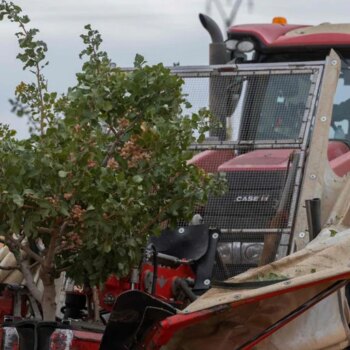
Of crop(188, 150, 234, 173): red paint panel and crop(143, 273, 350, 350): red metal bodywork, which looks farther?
crop(188, 150, 234, 173): red paint panel

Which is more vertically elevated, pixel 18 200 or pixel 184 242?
pixel 18 200

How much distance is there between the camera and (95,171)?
7.13 m

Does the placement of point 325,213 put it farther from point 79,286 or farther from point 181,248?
point 79,286

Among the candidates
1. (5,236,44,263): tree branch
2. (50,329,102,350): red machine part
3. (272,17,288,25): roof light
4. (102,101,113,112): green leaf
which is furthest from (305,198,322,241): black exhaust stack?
(272,17,288,25): roof light

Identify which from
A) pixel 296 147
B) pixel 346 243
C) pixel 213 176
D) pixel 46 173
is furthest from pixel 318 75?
pixel 46 173

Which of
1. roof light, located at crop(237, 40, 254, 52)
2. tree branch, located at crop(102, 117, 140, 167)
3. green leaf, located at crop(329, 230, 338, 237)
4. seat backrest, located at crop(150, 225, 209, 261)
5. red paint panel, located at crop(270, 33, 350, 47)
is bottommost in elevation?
seat backrest, located at crop(150, 225, 209, 261)

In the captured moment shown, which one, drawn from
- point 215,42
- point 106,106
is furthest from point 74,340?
point 215,42

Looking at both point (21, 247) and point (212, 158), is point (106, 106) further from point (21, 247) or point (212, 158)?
point (212, 158)

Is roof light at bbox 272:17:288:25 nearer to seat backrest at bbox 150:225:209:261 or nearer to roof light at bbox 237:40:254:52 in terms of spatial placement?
roof light at bbox 237:40:254:52

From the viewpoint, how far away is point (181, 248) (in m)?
8.16

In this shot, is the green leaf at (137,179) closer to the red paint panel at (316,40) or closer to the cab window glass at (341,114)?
the cab window glass at (341,114)

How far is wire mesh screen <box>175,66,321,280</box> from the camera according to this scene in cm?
834

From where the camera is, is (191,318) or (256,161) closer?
(191,318)

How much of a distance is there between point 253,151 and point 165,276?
1270 millimetres
